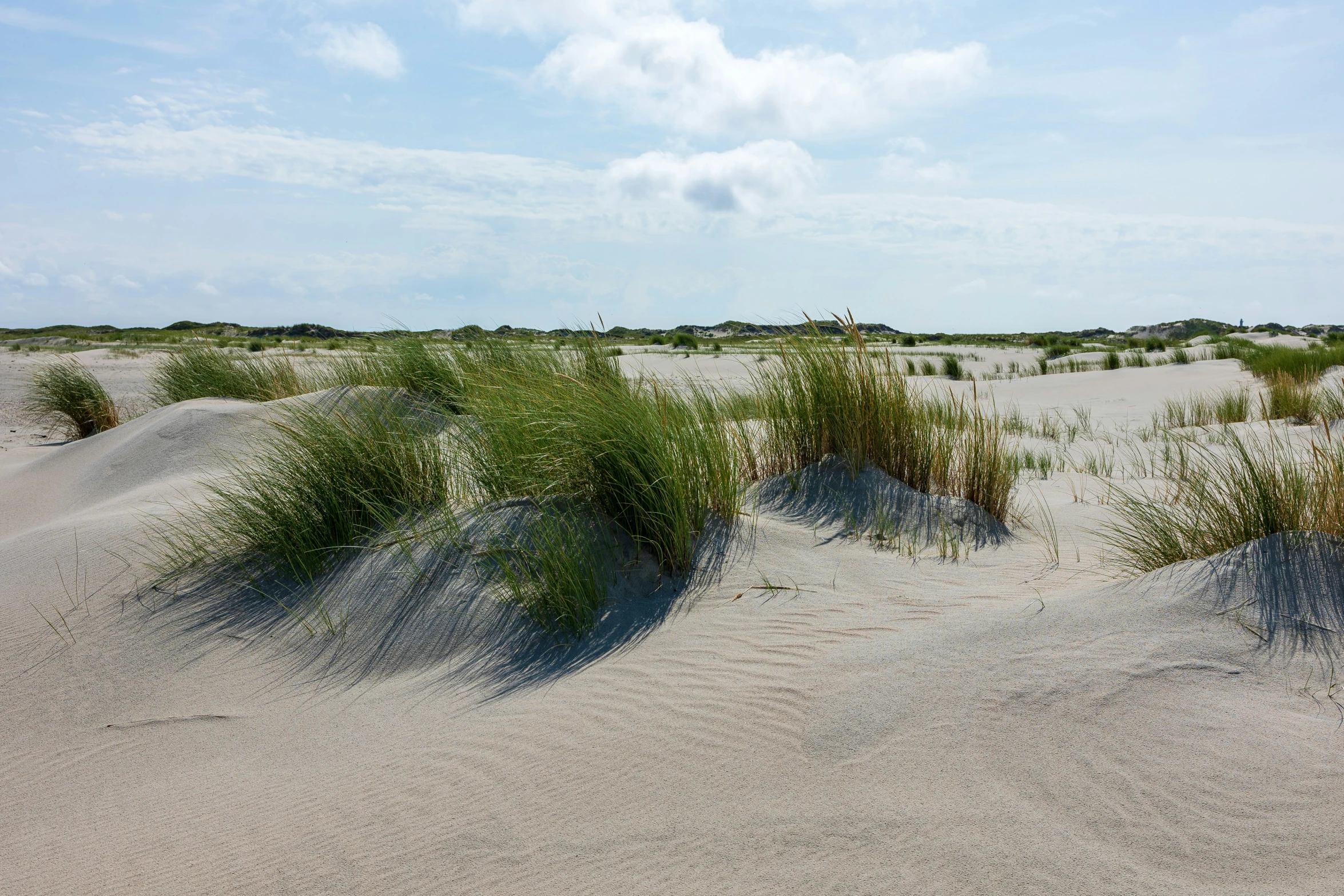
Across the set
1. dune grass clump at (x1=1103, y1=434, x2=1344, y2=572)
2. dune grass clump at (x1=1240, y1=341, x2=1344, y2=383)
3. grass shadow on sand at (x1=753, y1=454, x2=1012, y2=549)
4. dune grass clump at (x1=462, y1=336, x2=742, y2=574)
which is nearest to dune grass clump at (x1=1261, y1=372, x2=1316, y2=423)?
dune grass clump at (x1=1240, y1=341, x2=1344, y2=383)

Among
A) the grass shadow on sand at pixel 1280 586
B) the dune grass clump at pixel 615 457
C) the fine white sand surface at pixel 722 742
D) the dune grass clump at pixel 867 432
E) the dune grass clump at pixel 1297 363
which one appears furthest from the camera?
the dune grass clump at pixel 1297 363

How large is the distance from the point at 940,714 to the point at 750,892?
2.89 feet

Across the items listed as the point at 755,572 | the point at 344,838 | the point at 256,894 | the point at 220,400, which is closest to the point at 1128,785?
the point at 755,572

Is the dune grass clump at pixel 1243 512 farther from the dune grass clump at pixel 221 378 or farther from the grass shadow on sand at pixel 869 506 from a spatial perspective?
the dune grass clump at pixel 221 378

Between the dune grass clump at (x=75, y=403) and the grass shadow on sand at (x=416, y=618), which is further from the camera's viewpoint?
the dune grass clump at (x=75, y=403)

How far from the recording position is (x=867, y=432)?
4.95 metres

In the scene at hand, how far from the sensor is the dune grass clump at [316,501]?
13.6ft

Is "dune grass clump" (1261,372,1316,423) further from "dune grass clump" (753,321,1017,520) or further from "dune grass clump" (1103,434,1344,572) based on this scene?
"dune grass clump" (1103,434,1344,572)

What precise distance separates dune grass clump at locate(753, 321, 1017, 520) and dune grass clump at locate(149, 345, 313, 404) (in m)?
6.24

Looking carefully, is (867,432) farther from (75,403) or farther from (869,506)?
(75,403)

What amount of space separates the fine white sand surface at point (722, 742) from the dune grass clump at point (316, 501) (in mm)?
404

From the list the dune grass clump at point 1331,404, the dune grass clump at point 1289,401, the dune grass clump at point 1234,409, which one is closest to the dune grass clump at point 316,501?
the dune grass clump at point 1234,409

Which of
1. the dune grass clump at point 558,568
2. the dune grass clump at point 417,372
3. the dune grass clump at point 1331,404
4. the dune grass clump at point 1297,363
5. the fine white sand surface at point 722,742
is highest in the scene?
the dune grass clump at point 417,372

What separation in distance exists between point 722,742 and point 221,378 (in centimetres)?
970
